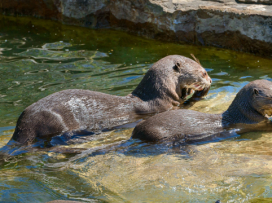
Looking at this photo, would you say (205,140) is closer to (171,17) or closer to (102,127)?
(102,127)

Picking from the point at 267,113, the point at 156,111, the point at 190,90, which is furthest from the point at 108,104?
the point at 267,113

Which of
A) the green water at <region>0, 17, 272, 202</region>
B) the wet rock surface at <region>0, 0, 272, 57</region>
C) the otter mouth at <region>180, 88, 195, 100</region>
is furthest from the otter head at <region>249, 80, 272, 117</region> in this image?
the wet rock surface at <region>0, 0, 272, 57</region>

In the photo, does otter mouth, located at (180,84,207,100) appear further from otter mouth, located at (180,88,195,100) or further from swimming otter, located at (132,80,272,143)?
swimming otter, located at (132,80,272,143)

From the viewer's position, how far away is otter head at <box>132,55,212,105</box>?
17.4ft

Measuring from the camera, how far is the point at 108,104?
4809mm

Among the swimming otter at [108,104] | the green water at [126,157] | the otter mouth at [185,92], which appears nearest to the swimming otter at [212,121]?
the green water at [126,157]

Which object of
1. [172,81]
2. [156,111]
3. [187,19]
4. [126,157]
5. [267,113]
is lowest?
[126,157]

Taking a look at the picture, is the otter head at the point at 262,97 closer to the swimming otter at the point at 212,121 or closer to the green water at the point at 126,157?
the swimming otter at the point at 212,121

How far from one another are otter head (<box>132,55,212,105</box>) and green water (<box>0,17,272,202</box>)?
30 centimetres

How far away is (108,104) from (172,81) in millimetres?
1045

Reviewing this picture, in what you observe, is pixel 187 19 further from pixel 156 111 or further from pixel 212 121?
pixel 212 121

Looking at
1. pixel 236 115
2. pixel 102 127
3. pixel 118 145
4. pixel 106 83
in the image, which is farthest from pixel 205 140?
pixel 106 83

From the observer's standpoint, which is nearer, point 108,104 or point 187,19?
point 108,104

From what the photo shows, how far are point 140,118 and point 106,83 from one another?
136cm
